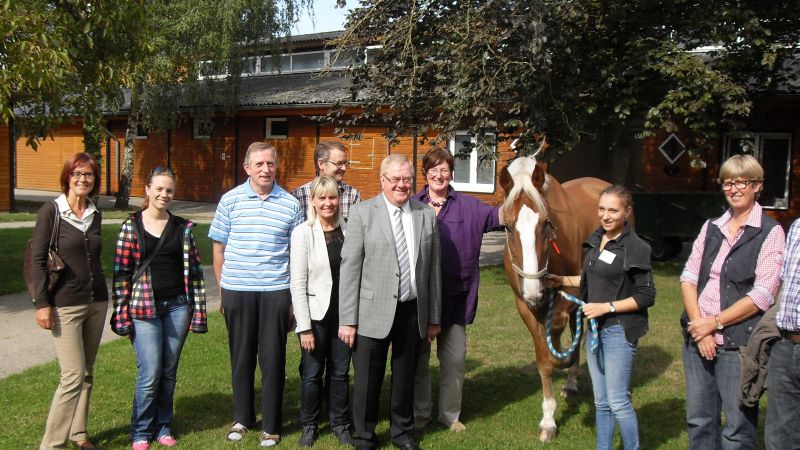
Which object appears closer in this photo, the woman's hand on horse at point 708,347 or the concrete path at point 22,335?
the woman's hand on horse at point 708,347

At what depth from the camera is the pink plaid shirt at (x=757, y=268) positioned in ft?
11.0

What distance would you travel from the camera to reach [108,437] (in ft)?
15.1

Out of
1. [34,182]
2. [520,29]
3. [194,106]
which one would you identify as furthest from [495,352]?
[34,182]

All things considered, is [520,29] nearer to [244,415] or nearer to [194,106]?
[244,415]

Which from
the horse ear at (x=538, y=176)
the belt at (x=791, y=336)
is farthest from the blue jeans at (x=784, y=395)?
the horse ear at (x=538, y=176)

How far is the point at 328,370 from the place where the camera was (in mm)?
4680

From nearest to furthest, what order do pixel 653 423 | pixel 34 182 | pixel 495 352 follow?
1. pixel 653 423
2. pixel 495 352
3. pixel 34 182

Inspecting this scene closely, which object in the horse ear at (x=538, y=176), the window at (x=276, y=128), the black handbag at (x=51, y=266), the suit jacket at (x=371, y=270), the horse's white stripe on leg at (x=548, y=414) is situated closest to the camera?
the black handbag at (x=51, y=266)

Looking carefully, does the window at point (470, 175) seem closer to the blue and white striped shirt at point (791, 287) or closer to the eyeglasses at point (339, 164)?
the eyeglasses at point (339, 164)

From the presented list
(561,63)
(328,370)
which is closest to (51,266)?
(328,370)

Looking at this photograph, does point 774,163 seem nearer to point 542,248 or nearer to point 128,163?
point 542,248

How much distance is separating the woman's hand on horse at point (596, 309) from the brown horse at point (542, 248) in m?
0.46

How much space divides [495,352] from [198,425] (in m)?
3.23

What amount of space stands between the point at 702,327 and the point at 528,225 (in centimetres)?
120
